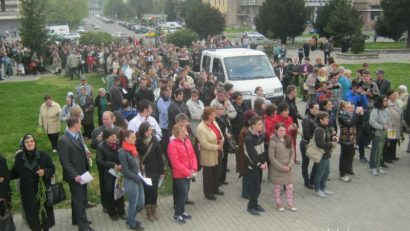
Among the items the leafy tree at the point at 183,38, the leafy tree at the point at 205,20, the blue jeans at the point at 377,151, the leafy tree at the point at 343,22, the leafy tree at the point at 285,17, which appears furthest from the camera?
the leafy tree at the point at 205,20

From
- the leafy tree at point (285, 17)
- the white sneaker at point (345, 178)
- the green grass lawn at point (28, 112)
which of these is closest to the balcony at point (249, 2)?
the leafy tree at point (285, 17)

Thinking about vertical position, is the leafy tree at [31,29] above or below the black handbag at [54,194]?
above

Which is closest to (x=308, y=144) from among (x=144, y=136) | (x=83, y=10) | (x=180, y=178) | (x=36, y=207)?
(x=180, y=178)

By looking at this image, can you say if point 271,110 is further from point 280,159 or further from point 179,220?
point 179,220

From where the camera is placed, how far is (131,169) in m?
7.30

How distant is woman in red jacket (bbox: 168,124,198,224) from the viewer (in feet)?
24.9

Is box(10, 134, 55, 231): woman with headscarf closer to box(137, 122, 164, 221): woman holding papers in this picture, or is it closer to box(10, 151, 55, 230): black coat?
box(10, 151, 55, 230): black coat

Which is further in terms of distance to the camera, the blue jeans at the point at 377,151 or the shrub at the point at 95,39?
the shrub at the point at 95,39

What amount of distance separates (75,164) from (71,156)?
0.14 m

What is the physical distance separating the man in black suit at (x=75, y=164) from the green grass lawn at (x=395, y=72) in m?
15.3

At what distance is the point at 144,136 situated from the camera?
7.53 meters

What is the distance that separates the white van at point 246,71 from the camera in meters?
14.8

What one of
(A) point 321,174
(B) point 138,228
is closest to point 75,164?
(B) point 138,228

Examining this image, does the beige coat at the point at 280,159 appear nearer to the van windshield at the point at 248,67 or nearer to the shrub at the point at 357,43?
the van windshield at the point at 248,67
